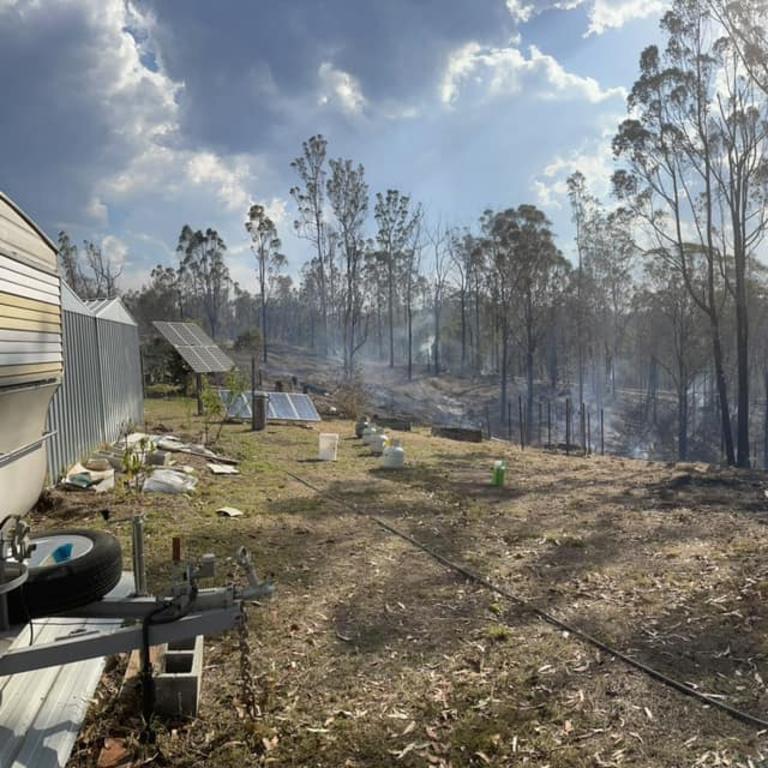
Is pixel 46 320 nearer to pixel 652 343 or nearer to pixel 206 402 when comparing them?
pixel 206 402

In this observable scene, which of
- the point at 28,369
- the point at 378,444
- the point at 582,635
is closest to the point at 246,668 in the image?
the point at 28,369

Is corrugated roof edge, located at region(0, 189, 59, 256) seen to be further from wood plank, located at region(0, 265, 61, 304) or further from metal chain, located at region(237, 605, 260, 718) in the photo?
metal chain, located at region(237, 605, 260, 718)

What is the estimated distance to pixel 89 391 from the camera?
9.24 meters

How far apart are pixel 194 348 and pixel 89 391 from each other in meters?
5.95

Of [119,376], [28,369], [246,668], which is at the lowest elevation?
[246,668]

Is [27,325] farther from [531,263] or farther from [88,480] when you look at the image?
[531,263]

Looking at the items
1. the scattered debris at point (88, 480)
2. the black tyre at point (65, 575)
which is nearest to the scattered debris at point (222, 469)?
the scattered debris at point (88, 480)

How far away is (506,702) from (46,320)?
3490mm

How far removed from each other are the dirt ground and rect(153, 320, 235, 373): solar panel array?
642 centimetres

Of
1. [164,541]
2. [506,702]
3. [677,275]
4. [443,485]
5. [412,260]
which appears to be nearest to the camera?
[506,702]

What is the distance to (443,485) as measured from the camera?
9227mm

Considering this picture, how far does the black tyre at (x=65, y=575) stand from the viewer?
2.44 metres

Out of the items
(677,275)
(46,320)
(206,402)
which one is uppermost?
(677,275)

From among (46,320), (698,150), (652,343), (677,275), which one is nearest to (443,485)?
(46,320)
